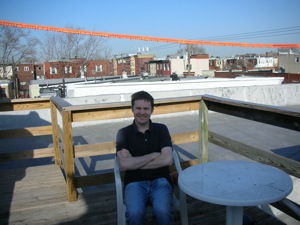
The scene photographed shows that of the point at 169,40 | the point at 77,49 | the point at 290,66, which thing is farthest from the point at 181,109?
the point at 290,66

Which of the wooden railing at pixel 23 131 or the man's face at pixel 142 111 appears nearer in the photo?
the man's face at pixel 142 111

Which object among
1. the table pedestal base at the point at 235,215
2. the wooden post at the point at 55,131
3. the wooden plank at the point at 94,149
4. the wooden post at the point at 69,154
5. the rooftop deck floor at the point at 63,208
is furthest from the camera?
the wooden post at the point at 55,131

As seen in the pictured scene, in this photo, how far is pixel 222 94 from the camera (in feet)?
36.9

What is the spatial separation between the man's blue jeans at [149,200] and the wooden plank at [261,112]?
2.94 feet

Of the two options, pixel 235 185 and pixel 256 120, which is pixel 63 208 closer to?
pixel 235 185

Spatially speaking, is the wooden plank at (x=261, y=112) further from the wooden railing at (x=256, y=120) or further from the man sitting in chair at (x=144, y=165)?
the man sitting in chair at (x=144, y=165)

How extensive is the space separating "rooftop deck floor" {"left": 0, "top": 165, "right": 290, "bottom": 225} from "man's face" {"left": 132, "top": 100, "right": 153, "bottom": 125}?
0.95 m

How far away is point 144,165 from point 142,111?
0.44 meters

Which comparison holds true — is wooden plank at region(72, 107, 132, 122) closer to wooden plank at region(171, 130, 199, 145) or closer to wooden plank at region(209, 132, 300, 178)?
wooden plank at region(171, 130, 199, 145)

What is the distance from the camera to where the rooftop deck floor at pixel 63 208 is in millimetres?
2744

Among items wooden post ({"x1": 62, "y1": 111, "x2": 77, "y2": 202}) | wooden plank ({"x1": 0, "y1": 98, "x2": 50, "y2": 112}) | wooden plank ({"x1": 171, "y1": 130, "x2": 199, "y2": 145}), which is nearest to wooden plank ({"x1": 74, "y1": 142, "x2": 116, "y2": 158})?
wooden post ({"x1": 62, "y1": 111, "x2": 77, "y2": 202})

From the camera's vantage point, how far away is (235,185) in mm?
1874

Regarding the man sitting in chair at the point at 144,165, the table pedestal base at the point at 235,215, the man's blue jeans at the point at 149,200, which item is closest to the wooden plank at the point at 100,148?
the man sitting in chair at the point at 144,165

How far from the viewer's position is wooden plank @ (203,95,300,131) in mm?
1998
